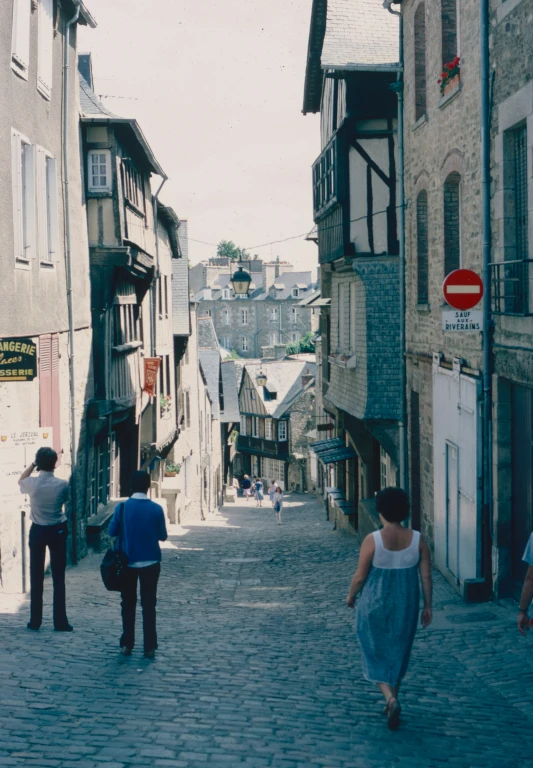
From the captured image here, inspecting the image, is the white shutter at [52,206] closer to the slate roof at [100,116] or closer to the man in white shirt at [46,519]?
the slate roof at [100,116]

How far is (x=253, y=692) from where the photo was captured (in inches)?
281

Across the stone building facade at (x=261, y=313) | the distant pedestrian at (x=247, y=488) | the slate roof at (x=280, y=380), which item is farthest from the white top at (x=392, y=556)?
the stone building facade at (x=261, y=313)

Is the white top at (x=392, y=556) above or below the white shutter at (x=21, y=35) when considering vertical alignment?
below

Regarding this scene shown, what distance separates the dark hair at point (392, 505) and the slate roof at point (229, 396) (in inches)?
1788

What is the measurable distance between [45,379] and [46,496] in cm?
583

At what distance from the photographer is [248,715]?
Result: 21.1ft

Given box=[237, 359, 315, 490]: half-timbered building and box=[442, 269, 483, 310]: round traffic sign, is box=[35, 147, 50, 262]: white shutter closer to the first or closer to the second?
box=[442, 269, 483, 310]: round traffic sign

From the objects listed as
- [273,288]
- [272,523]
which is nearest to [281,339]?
[273,288]

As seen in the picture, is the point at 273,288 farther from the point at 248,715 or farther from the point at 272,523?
the point at 248,715

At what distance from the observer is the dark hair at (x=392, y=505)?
612 cm

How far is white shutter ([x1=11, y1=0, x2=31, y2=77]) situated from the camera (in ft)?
39.6

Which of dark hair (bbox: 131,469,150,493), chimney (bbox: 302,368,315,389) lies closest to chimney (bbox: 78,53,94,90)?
dark hair (bbox: 131,469,150,493)

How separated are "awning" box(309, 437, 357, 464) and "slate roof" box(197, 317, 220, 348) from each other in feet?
97.5

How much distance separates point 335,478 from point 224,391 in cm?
2507
